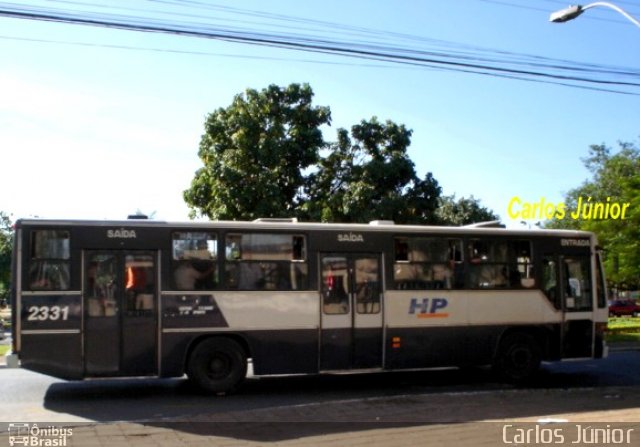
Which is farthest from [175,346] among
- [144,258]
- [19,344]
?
[19,344]

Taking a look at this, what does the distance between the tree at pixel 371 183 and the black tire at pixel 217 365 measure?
39.7 feet

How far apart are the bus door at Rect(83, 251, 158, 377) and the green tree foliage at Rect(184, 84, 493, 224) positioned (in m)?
11.9

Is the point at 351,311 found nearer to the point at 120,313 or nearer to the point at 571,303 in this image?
the point at 120,313

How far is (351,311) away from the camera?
13.1 metres

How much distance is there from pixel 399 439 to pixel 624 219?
27486 mm

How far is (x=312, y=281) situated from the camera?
1291 centimetres

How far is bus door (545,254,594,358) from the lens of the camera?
14.7 metres

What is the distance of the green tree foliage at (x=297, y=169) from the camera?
2428cm

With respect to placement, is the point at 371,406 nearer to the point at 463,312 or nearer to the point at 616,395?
the point at 463,312

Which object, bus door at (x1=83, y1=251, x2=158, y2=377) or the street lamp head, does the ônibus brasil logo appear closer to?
bus door at (x1=83, y1=251, x2=158, y2=377)

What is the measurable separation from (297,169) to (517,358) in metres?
13.0

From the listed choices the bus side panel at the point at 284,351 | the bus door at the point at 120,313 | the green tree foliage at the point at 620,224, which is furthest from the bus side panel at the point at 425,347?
the green tree foliage at the point at 620,224

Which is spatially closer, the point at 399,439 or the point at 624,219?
the point at 399,439

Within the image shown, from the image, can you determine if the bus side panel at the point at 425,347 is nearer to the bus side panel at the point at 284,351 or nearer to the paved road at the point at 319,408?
the paved road at the point at 319,408
